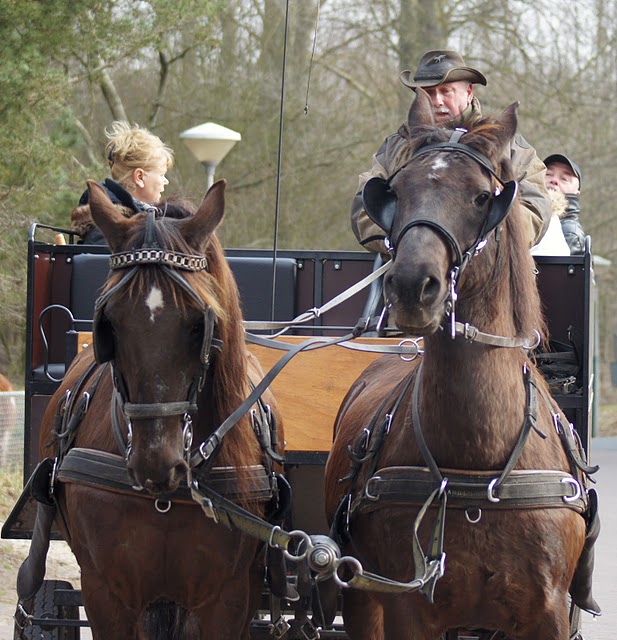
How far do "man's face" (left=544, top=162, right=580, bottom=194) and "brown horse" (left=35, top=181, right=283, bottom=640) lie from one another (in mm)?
3659

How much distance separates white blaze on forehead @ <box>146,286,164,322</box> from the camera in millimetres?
3469

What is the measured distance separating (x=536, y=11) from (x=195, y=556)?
53.8 ft

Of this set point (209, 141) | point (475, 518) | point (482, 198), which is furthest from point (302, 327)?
point (209, 141)

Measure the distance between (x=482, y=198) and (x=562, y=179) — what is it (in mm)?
4135

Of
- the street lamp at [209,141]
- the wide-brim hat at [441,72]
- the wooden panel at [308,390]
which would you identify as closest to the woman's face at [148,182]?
the wooden panel at [308,390]

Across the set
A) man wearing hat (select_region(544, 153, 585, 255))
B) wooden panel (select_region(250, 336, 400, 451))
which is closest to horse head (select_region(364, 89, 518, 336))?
wooden panel (select_region(250, 336, 400, 451))

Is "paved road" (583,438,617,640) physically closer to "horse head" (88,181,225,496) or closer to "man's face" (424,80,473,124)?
"man's face" (424,80,473,124)

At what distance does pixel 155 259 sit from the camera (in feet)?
11.6

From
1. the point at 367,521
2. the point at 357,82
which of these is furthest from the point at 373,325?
the point at 357,82

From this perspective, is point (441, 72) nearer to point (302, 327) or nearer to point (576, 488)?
point (302, 327)

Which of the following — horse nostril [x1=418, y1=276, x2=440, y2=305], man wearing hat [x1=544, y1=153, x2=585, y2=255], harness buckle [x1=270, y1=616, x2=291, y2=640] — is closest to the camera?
horse nostril [x1=418, y1=276, x2=440, y2=305]

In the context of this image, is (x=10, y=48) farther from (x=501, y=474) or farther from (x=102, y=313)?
(x=501, y=474)

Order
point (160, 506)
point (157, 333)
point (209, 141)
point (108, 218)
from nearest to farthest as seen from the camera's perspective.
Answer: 1. point (157, 333)
2. point (108, 218)
3. point (160, 506)
4. point (209, 141)

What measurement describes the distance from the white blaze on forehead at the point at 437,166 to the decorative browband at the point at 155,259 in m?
0.77
